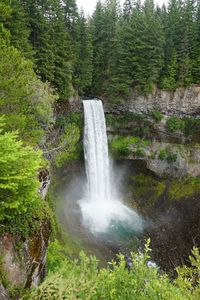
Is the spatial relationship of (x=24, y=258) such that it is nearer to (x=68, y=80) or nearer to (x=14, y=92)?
(x=14, y=92)

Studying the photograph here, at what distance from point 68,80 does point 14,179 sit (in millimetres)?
20224

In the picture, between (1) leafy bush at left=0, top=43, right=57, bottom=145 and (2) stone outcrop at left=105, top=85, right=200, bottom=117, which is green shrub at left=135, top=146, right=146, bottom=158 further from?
(1) leafy bush at left=0, top=43, right=57, bottom=145

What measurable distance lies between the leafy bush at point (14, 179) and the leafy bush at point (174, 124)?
79.7 ft

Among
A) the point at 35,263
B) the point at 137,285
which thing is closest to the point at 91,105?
the point at 35,263

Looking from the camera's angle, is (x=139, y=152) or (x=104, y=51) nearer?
(x=139, y=152)

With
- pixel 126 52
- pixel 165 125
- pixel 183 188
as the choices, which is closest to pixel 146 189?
pixel 183 188

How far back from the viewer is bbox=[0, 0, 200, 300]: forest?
306 inches

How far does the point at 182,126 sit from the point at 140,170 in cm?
690

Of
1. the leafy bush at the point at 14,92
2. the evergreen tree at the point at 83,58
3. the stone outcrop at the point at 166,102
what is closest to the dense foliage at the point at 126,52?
the evergreen tree at the point at 83,58

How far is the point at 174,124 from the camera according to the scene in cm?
3123

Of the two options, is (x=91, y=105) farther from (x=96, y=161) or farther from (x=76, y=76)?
(x=96, y=161)

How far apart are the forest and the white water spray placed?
1.72m

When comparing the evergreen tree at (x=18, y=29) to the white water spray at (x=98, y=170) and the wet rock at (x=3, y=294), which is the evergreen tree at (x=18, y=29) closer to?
the white water spray at (x=98, y=170)

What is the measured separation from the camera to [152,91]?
103ft
